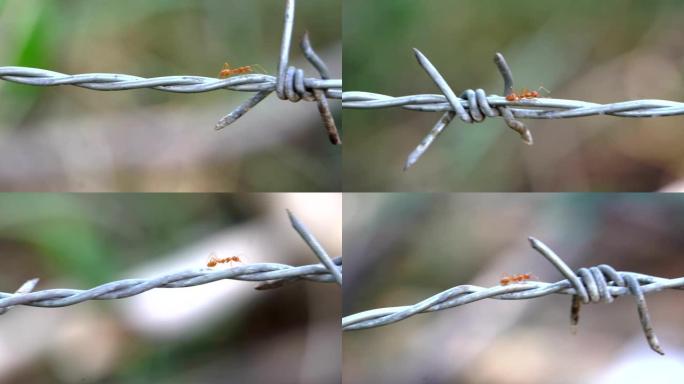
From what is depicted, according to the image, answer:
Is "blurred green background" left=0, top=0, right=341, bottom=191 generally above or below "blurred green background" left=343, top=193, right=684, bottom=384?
above

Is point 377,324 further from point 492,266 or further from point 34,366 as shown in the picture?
point 34,366

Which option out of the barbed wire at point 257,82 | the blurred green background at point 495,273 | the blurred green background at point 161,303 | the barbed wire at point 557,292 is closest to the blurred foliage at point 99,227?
the blurred green background at point 161,303

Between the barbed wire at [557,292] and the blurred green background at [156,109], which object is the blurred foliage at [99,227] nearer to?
the blurred green background at [156,109]

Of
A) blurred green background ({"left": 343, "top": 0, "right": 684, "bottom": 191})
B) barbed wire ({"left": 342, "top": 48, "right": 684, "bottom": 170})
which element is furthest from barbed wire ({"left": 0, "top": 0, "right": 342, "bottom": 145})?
blurred green background ({"left": 343, "top": 0, "right": 684, "bottom": 191})

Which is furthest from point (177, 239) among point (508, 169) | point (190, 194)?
point (508, 169)

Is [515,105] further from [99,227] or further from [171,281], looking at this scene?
[99,227]

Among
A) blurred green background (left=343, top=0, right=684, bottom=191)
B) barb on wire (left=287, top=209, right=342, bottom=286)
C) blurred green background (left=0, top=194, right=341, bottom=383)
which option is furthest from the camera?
blurred green background (left=343, top=0, right=684, bottom=191)

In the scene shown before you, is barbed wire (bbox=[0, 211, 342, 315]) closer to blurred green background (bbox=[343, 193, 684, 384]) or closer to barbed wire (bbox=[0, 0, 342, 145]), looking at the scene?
barbed wire (bbox=[0, 0, 342, 145])

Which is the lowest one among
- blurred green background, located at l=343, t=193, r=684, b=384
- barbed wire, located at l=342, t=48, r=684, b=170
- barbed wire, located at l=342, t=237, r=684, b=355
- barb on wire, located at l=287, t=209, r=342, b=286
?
blurred green background, located at l=343, t=193, r=684, b=384
